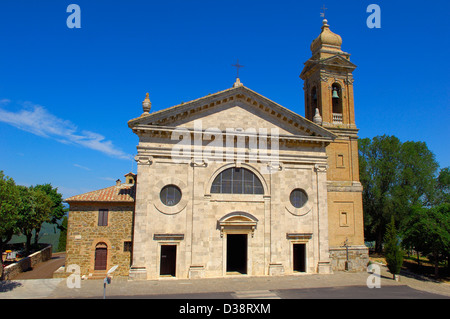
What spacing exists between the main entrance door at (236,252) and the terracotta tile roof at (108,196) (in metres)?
7.06

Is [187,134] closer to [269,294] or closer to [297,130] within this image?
[297,130]

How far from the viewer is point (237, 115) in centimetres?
2198

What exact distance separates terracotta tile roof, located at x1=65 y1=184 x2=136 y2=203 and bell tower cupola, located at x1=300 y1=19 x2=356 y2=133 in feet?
47.5

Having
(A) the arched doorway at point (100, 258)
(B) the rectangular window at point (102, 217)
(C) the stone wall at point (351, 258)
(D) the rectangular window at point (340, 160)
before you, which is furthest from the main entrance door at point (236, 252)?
(D) the rectangular window at point (340, 160)

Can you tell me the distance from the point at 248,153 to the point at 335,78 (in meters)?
10.1

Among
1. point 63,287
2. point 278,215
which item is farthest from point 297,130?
point 63,287

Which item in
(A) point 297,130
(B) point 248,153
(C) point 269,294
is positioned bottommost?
(C) point 269,294

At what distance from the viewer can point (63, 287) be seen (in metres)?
17.7

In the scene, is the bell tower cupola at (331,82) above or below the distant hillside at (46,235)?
above

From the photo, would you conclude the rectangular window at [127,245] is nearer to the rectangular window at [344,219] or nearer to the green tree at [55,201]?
the rectangular window at [344,219]

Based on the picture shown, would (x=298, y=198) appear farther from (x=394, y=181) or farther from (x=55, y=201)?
(x=55, y=201)

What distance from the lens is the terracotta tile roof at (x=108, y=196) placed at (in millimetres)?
20156

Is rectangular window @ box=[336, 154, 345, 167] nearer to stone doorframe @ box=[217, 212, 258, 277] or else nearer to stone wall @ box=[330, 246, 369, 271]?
stone wall @ box=[330, 246, 369, 271]

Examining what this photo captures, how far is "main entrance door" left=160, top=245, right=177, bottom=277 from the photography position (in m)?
20.2
